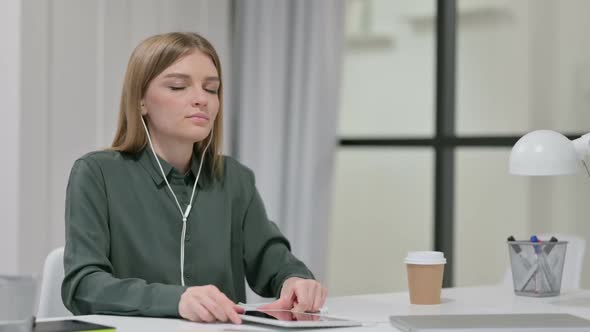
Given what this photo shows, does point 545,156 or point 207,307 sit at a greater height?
point 545,156

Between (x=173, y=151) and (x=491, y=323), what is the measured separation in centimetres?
84

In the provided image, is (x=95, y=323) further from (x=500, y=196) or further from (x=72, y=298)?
(x=500, y=196)

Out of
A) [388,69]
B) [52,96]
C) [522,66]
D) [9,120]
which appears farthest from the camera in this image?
[388,69]

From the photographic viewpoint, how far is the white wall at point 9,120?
10.00 feet

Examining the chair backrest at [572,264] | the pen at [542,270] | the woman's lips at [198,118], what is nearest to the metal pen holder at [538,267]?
the pen at [542,270]

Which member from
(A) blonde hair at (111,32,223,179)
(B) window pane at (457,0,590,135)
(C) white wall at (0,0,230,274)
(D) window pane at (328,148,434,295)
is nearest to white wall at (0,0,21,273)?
(C) white wall at (0,0,230,274)

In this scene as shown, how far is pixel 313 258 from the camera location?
3750 mm

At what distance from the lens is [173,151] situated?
2.07 metres

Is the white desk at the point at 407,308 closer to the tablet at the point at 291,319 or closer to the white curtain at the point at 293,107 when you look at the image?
the tablet at the point at 291,319

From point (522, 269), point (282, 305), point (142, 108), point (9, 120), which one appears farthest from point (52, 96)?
point (522, 269)

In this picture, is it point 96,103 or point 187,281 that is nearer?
point 187,281

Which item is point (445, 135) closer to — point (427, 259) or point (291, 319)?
point (427, 259)

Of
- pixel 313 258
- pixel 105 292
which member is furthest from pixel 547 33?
pixel 105 292

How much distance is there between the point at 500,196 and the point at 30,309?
253 cm
